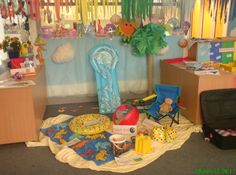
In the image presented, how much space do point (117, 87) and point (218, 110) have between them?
1.41 m

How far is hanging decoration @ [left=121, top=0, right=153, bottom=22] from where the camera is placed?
3.45 m

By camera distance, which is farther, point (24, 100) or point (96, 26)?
point (96, 26)

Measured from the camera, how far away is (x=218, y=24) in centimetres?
373

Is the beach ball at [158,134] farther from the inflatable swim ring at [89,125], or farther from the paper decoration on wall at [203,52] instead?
the paper decoration on wall at [203,52]

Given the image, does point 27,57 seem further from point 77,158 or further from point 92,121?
point 77,158

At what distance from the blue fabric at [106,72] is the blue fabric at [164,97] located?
2.05ft

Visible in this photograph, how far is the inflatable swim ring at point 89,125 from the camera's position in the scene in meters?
2.60

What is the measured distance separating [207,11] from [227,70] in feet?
3.92

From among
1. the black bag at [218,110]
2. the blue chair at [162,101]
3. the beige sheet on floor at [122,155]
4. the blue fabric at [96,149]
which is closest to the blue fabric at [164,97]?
the blue chair at [162,101]

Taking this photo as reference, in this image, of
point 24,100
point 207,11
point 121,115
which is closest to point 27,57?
point 24,100

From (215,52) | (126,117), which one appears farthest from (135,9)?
(126,117)

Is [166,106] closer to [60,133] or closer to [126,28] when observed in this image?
[60,133]

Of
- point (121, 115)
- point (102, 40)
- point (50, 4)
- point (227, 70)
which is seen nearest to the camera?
point (121, 115)

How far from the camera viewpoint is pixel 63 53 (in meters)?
3.47
